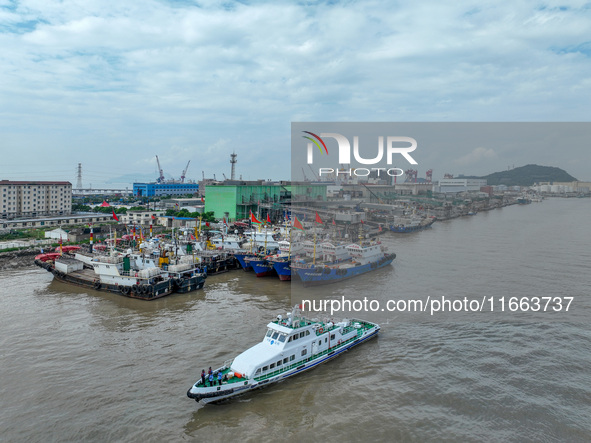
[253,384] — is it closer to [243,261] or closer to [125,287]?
[125,287]

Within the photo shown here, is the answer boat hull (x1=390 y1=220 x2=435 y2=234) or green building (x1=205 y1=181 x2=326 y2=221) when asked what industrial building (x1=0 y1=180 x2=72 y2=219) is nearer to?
green building (x1=205 y1=181 x2=326 y2=221)

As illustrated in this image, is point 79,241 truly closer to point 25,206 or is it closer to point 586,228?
point 25,206

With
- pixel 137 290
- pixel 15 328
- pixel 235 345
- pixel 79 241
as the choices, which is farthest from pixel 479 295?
pixel 79 241

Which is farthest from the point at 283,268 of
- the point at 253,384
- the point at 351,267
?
the point at 253,384

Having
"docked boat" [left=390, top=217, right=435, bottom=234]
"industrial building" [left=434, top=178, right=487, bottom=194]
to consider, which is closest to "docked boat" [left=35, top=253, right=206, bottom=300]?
"docked boat" [left=390, top=217, right=435, bottom=234]

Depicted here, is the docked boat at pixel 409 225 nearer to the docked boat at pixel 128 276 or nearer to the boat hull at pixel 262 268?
the boat hull at pixel 262 268

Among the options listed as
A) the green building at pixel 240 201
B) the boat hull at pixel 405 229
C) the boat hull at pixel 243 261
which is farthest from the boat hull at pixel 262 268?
the boat hull at pixel 405 229

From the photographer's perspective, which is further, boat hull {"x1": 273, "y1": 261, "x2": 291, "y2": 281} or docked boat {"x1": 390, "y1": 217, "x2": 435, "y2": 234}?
docked boat {"x1": 390, "y1": 217, "x2": 435, "y2": 234}
